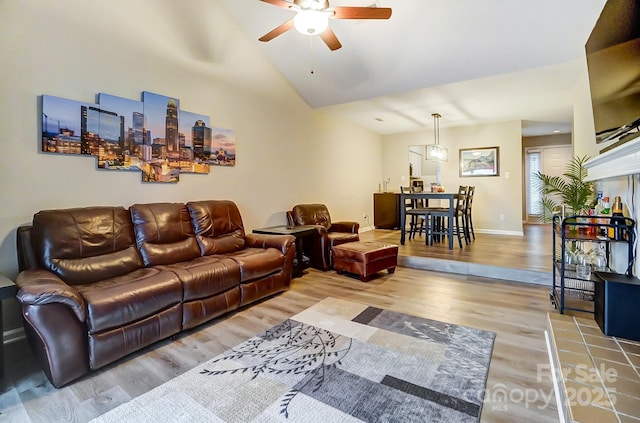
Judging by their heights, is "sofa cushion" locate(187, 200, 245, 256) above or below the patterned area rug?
above

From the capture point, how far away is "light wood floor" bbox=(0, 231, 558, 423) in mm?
1600

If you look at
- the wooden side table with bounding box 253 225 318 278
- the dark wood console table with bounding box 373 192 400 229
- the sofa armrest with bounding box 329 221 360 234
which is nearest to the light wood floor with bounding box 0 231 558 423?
the wooden side table with bounding box 253 225 318 278

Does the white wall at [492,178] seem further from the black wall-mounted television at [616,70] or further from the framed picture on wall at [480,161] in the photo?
the black wall-mounted television at [616,70]

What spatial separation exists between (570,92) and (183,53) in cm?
552

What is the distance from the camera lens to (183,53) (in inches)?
136

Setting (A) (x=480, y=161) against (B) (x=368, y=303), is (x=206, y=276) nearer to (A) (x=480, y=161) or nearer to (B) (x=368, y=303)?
(B) (x=368, y=303)

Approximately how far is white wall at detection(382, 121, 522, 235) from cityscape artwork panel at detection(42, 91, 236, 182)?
211 inches

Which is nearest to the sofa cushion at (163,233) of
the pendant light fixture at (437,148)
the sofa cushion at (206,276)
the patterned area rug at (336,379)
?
the sofa cushion at (206,276)

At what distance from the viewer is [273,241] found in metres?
3.46

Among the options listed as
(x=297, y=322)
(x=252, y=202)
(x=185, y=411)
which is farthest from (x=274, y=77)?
(x=185, y=411)

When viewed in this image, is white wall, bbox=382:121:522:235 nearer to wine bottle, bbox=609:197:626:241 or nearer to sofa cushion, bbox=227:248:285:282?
wine bottle, bbox=609:197:626:241

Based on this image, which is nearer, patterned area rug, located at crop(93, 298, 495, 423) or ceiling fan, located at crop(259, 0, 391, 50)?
patterned area rug, located at crop(93, 298, 495, 423)

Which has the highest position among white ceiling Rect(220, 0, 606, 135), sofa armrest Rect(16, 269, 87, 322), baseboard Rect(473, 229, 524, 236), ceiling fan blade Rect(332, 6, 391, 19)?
white ceiling Rect(220, 0, 606, 135)

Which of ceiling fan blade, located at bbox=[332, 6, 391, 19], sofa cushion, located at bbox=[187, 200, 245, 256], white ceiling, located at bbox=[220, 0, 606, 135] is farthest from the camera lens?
sofa cushion, located at bbox=[187, 200, 245, 256]
